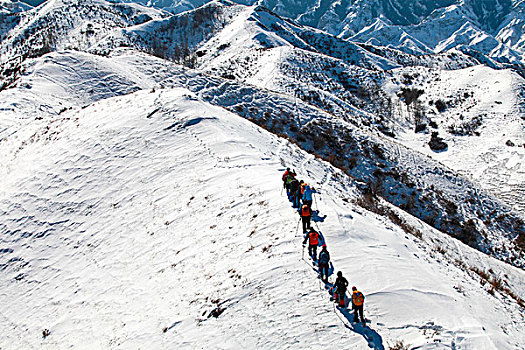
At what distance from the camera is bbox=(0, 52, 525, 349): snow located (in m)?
8.97

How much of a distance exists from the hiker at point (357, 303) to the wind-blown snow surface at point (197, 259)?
0.99 ft

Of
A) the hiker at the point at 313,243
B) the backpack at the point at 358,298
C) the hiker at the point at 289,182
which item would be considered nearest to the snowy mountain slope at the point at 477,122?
the hiker at the point at 289,182

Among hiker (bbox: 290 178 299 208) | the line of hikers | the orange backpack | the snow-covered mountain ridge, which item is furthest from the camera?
the snow-covered mountain ridge

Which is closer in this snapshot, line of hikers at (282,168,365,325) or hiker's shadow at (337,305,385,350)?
hiker's shadow at (337,305,385,350)

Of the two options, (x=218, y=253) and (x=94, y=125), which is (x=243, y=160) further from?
(x=94, y=125)

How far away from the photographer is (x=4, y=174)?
894 inches

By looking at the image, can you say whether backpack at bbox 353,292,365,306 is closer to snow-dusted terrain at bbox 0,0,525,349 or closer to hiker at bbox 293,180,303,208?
snow-dusted terrain at bbox 0,0,525,349

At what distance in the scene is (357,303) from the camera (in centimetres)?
825

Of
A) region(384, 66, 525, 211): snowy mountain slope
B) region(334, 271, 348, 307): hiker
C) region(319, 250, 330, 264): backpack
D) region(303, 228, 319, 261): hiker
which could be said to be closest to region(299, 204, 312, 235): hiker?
region(303, 228, 319, 261): hiker

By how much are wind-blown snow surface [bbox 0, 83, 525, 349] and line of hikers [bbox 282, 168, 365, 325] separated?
0.34 meters

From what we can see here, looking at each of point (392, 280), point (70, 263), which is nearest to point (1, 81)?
point (70, 263)

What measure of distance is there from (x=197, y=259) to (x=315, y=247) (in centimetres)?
441

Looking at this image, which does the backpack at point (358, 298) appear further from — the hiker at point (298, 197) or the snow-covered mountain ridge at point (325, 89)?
the snow-covered mountain ridge at point (325, 89)

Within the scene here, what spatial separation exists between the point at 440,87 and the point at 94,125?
231ft
